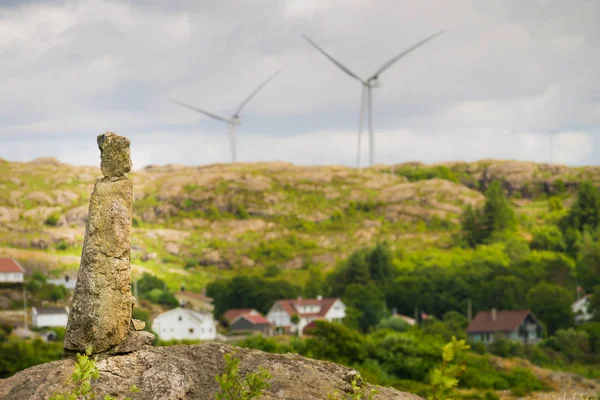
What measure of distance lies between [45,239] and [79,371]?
17437cm

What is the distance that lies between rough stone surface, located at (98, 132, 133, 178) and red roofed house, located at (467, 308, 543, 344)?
113 meters

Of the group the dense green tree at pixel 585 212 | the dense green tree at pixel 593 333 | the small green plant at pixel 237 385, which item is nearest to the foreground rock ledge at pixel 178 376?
the small green plant at pixel 237 385

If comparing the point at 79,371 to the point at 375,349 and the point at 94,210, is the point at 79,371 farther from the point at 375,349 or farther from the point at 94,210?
the point at 375,349

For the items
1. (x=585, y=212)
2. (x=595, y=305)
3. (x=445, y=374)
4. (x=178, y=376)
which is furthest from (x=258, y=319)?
(x=445, y=374)

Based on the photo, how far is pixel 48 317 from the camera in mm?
125938

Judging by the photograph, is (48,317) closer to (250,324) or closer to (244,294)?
(250,324)

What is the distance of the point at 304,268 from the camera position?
651 feet

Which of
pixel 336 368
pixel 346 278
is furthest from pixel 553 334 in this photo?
pixel 336 368

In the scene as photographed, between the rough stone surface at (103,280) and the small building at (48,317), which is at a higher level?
the rough stone surface at (103,280)

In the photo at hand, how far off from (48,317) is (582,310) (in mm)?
71523

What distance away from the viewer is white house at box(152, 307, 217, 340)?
132m

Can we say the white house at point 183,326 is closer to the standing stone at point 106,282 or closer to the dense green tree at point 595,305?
the dense green tree at point 595,305

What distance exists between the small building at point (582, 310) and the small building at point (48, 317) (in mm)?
66626

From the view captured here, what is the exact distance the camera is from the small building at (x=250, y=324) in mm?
143250
